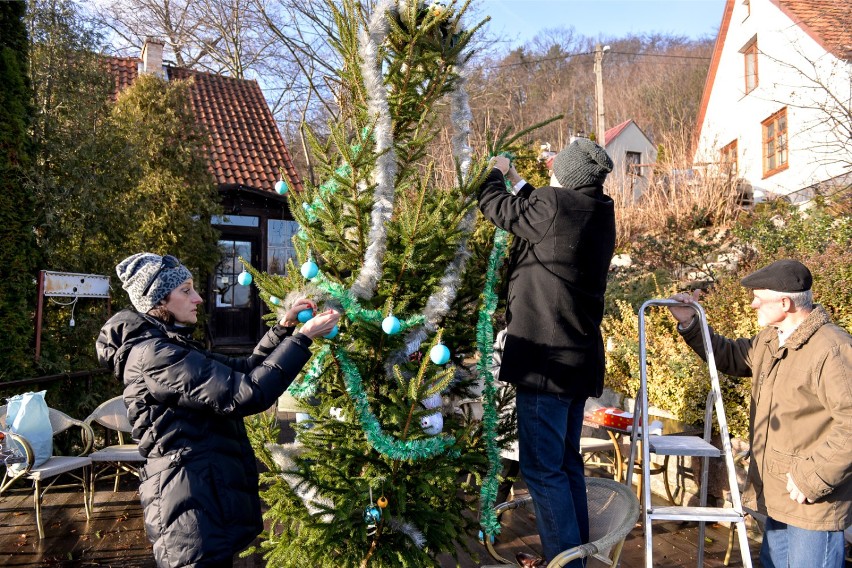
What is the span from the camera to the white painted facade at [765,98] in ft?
42.5

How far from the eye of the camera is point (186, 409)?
219 cm

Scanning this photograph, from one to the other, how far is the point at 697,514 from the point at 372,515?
4.47 ft

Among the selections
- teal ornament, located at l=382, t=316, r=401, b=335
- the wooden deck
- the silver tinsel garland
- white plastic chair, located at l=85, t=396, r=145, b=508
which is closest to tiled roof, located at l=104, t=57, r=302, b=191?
white plastic chair, located at l=85, t=396, r=145, b=508

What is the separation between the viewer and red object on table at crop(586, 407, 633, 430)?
444 centimetres

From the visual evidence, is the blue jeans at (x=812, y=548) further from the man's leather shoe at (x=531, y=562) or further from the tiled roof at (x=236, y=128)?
the tiled roof at (x=236, y=128)

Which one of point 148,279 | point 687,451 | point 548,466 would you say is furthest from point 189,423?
point 687,451

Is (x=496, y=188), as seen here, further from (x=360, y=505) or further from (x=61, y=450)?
(x=61, y=450)

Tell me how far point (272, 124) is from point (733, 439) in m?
13.5

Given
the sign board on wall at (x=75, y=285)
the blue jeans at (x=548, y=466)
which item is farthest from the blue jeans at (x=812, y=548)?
the sign board on wall at (x=75, y=285)

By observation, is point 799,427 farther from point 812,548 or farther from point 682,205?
point 682,205

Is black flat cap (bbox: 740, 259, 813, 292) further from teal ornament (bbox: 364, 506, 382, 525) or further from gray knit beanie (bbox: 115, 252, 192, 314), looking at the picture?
gray knit beanie (bbox: 115, 252, 192, 314)

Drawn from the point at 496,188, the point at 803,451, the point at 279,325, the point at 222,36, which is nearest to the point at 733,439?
the point at 803,451

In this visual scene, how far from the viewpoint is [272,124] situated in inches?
594

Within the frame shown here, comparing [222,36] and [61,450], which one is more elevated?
[222,36]
